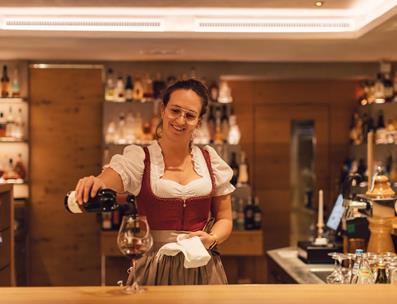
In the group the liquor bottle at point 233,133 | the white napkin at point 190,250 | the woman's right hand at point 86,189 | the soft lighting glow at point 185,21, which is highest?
the soft lighting glow at point 185,21

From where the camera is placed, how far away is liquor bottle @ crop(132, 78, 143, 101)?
6.23m

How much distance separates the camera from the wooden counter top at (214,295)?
1695 millimetres

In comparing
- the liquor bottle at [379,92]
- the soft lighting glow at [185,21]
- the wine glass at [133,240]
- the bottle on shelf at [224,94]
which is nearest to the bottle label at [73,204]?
the wine glass at [133,240]

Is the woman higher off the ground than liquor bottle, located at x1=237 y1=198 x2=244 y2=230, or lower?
higher

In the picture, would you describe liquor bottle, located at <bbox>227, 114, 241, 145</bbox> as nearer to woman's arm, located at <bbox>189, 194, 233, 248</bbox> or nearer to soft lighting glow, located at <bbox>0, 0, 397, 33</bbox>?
soft lighting glow, located at <bbox>0, 0, 397, 33</bbox>

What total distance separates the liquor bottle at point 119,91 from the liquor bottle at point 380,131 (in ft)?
8.72

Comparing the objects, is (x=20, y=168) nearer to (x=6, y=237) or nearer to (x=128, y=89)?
(x=128, y=89)

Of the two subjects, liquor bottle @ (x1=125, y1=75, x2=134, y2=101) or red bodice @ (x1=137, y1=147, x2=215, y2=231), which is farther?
liquor bottle @ (x1=125, y1=75, x2=134, y2=101)

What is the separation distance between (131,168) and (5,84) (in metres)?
4.31

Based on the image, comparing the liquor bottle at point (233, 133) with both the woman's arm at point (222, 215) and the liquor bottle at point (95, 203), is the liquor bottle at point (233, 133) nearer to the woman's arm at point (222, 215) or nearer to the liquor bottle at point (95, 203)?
the woman's arm at point (222, 215)

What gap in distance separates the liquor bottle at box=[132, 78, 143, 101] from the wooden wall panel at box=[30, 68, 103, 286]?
0.41 meters

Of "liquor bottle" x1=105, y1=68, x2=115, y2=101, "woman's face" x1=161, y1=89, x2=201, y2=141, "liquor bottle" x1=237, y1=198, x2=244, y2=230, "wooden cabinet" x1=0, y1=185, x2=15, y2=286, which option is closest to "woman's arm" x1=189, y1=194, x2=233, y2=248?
"woman's face" x1=161, y1=89, x2=201, y2=141

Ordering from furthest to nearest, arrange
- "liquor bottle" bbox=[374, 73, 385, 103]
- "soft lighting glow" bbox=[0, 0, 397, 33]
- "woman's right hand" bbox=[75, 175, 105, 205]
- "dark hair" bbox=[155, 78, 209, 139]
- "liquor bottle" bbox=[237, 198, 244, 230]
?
"liquor bottle" bbox=[374, 73, 385, 103], "liquor bottle" bbox=[237, 198, 244, 230], "soft lighting glow" bbox=[0, 0, 397, 33], "dark hair" bbox=[155, 78, 209, 139], "woman's right hand" bbox=[75, 175, 105, 205]

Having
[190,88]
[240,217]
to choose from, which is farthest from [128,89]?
[190,88]
